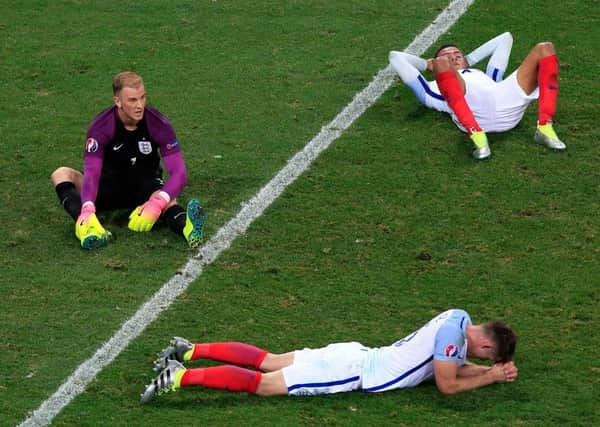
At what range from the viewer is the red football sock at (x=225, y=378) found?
24.3 ft

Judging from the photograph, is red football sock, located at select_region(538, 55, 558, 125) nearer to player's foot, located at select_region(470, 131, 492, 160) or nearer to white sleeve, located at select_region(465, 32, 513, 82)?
player's foot, located at select_region(470, 131, 492, 160)

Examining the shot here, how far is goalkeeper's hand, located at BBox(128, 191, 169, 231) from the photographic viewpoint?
912 cm

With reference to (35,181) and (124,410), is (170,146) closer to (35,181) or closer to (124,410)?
(35,181)

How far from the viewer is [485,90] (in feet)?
34.4

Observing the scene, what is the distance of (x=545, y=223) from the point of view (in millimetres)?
9234

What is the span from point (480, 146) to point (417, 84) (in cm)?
96

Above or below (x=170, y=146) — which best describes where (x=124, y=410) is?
below

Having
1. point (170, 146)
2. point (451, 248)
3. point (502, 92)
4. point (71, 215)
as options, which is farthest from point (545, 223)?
point (71, 215)

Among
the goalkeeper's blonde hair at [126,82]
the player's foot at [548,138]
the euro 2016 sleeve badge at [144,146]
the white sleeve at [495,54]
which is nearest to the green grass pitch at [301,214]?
the player's foot at [548,138]

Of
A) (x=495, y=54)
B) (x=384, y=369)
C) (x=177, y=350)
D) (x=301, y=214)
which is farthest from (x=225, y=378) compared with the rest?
(x=495, y=54)

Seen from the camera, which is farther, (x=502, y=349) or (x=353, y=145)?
(x=353, y=145)

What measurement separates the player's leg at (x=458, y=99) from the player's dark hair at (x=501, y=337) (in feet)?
9.66

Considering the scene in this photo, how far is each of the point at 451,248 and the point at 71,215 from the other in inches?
104

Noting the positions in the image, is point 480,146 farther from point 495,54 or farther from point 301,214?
point 301,214
